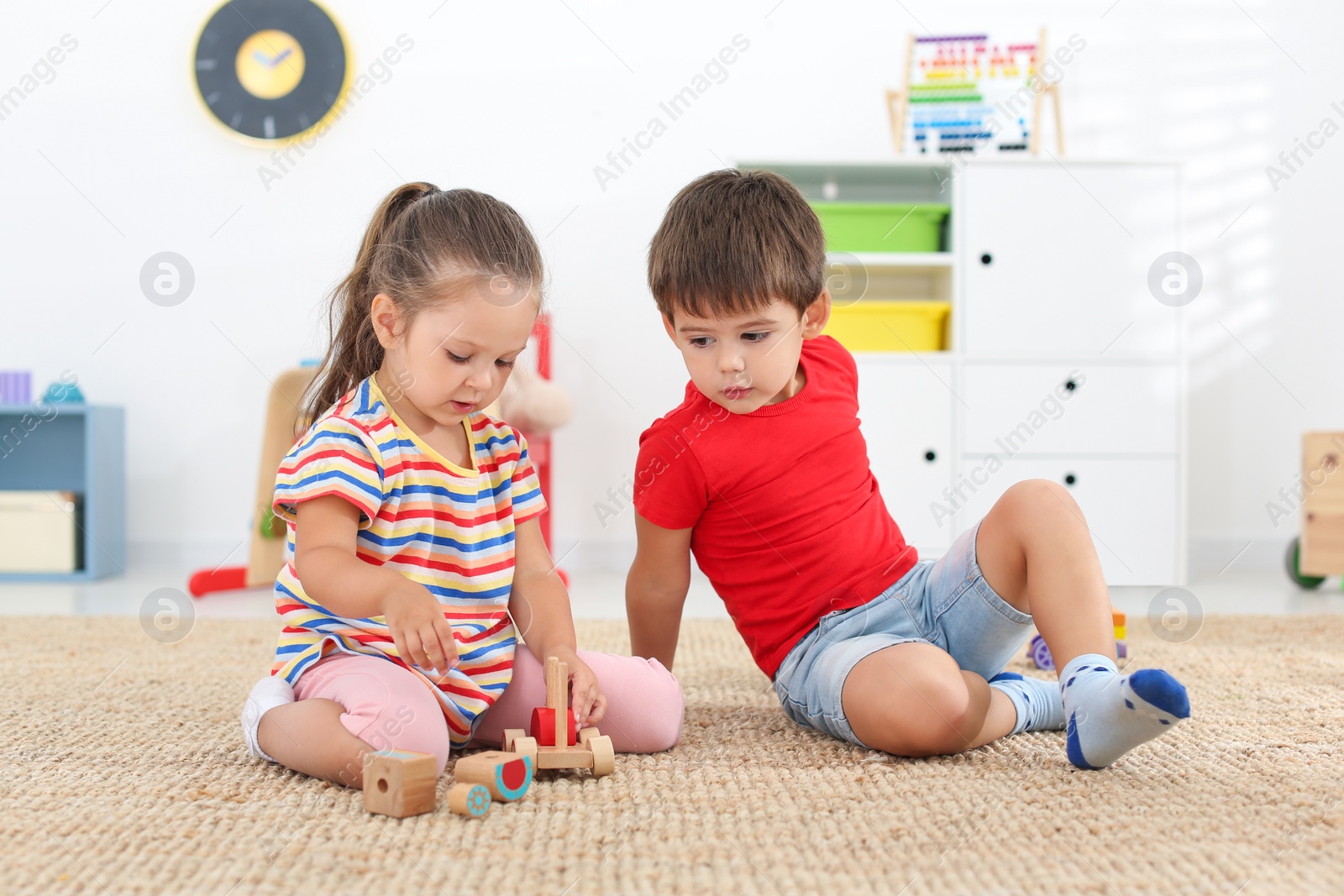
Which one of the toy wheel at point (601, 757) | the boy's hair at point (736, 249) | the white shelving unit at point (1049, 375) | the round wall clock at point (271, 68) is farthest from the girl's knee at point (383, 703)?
the round wall clock at point (271, 68)

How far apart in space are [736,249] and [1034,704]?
0.41m

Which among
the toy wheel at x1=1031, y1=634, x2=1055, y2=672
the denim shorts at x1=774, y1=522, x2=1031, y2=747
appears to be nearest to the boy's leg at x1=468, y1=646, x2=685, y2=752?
the denim shorts at x1=774, y1=522, x2=1031, y2=747

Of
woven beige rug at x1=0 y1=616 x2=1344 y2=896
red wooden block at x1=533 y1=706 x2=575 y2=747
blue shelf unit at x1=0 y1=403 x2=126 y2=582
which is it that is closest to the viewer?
woven beige rug at x1=0 y1=616 x2=1344 y2=896

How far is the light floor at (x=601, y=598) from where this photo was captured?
1.63 m

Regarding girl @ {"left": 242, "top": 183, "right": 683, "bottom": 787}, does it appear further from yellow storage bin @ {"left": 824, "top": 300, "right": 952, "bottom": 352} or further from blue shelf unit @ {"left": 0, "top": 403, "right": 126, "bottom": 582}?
blue shelf unit @ {"left": 0, "top": 403, "right": 126, "bottom": 582}

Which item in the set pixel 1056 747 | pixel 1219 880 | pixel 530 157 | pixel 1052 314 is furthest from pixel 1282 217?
pixel 1219 880

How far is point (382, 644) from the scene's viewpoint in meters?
0.74

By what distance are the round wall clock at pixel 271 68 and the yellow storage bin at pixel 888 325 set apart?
1219 millimetres

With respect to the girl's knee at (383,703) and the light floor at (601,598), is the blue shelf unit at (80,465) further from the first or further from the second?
the girl's knee at (383,703)

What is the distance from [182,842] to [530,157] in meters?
1.94

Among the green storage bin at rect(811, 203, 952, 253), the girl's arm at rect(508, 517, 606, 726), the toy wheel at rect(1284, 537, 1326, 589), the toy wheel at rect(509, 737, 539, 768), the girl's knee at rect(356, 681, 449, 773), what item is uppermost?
the green storage bin at rect(811, 203, 952, 253)

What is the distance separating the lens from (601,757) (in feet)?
2.27

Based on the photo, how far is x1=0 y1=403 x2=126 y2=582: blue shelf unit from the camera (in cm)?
214

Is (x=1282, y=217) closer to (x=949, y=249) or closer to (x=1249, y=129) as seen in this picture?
(x=1249, y=129)
